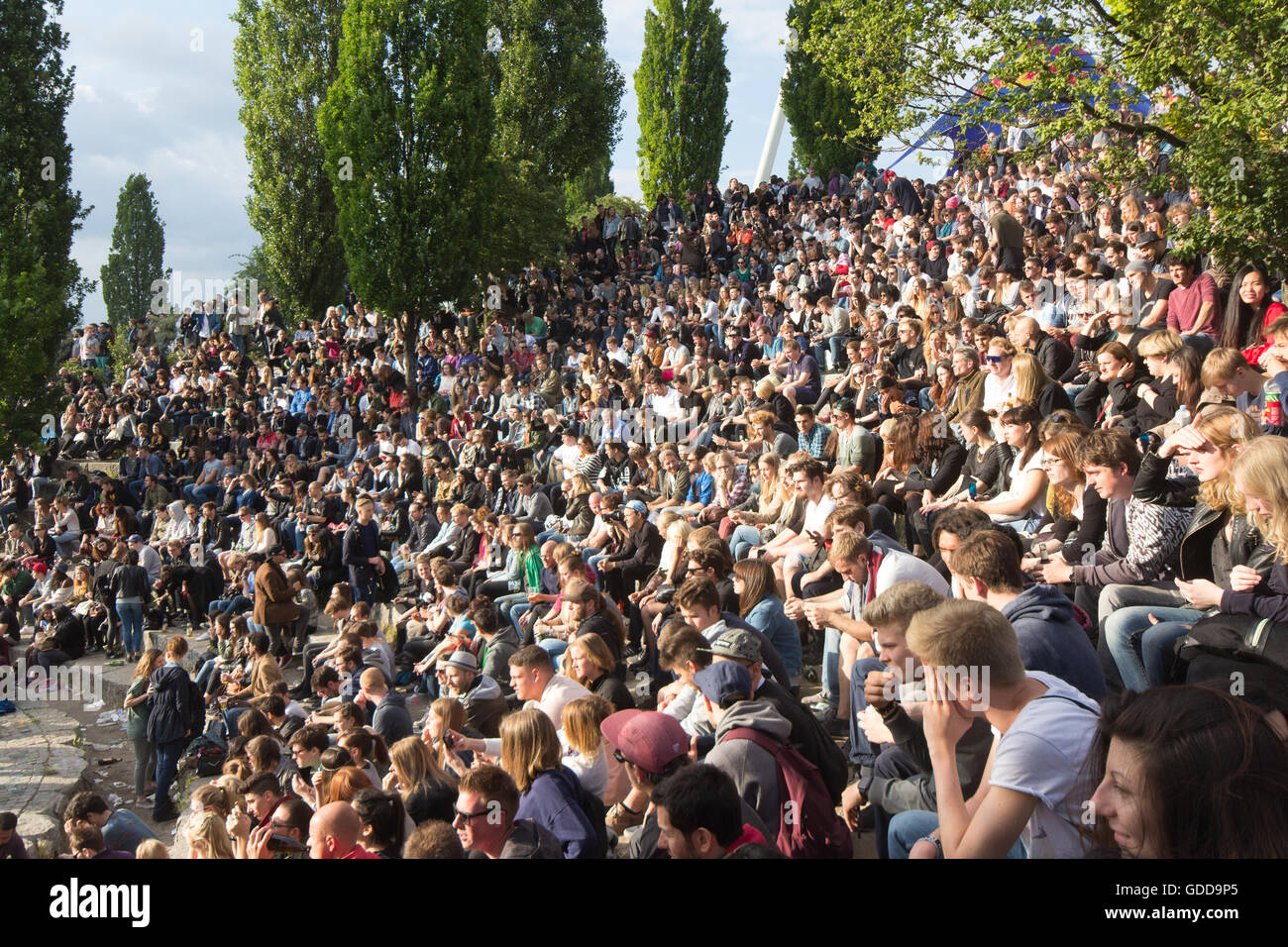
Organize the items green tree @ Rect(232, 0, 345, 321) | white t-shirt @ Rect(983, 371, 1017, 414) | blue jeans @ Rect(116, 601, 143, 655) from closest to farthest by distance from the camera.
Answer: white t-shirt @ Rect(983, 371, 1017, 414)
blue jeans @ Rect(116, 601, 143, 655)
green tree @ Rect(232, 0, 345, 321)

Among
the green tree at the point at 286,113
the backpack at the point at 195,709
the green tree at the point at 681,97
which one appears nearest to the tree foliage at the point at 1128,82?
the backpack at the point at 195,709

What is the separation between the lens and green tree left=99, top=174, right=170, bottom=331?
55656mm

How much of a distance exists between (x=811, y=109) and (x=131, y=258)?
41.8m

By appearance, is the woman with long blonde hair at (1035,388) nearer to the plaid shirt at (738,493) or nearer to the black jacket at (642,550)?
the plaid shirt at (738,493)

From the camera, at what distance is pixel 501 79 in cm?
2917

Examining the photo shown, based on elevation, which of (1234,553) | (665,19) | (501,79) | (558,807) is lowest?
(558,807)

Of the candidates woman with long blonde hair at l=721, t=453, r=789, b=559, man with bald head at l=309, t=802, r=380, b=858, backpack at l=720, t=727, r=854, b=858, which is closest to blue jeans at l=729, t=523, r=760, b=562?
woman with long blonde hair at l=721, t=453, r=789, b=559

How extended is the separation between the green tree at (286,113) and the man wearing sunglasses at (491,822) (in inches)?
1059

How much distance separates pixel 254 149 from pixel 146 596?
17.5 m

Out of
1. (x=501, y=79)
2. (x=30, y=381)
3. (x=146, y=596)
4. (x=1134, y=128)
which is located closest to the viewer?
(x=1134, y=128)

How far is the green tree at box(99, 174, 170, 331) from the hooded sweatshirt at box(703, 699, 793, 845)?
2361 inches

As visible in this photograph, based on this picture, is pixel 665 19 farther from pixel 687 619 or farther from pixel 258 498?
pixel 687 619

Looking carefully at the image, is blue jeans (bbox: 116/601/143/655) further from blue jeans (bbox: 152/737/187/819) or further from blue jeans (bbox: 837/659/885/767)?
blue jeans (bbox: 837/659/885/767)

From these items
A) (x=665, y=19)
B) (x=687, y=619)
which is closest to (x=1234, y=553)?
(x=687, y=619)
